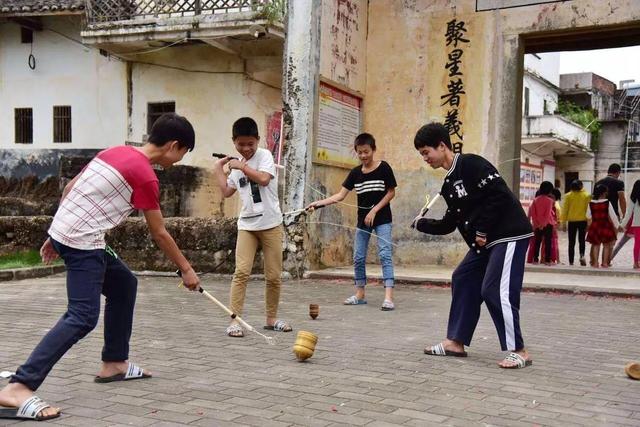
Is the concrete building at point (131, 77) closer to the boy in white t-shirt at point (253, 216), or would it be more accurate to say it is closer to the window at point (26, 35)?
the window at point (26, 35)

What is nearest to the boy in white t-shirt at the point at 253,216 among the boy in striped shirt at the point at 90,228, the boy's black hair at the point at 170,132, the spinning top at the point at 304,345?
the spinning top at the point at 304,345

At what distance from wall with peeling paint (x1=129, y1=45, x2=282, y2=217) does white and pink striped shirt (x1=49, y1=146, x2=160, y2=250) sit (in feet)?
34.5

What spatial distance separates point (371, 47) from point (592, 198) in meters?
4.67

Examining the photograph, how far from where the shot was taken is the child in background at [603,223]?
1155 centimetres

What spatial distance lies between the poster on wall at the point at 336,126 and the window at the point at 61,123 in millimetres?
8785

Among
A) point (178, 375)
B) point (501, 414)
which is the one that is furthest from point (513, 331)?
point (178, 375)

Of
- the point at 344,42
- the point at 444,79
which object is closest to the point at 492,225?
the point at 444,79

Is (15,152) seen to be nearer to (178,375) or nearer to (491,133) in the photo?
(491,133)

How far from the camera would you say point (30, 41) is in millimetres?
17625

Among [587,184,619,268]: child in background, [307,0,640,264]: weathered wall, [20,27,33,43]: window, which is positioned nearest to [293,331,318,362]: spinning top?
[307,0,640,264]: weathered wall

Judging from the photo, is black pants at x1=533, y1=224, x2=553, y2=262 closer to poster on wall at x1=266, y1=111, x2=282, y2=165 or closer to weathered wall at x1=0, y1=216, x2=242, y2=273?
weathered wall at x1=0, y1=216, x2=242, y2=273

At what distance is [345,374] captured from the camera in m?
4.53

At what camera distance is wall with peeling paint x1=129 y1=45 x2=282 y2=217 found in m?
14.5

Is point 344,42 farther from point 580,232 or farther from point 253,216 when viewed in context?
point 253,216
